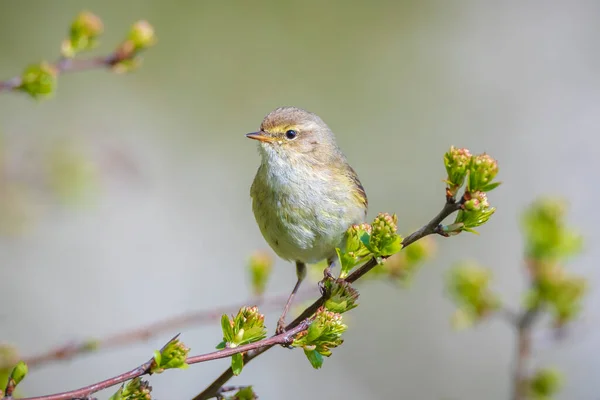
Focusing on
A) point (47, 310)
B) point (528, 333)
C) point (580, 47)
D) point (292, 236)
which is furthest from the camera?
point (580, 47)

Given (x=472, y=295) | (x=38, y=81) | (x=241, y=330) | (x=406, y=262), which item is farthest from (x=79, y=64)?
(x=472, y=295)

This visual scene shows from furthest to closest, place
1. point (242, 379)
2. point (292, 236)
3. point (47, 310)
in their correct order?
point (47, 310) → point (242, 379) → point (292, 236)

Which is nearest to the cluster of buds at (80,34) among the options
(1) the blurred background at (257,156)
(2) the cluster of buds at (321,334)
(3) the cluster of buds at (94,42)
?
(3) the cluster of buds at (94,42)

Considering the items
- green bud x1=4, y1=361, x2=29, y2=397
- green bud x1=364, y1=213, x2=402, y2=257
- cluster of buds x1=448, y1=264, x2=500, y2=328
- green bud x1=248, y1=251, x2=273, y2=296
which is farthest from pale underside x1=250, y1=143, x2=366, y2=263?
green bud x1=4, y1=361, x2=29, y2=397

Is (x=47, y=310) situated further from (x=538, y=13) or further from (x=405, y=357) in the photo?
(x=538, y=13)

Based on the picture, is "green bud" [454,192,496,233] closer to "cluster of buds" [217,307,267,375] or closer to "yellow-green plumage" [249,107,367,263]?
"cluster of buds" [217,307,267,375]

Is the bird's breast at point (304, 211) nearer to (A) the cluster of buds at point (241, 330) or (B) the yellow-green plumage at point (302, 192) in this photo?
(B) the yellow-green plumage at point (302, 192)

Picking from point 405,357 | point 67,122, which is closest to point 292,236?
point 405,357
